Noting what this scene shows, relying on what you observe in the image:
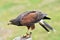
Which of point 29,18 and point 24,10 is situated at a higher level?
point 24,10

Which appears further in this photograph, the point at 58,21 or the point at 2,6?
the point at 2,6

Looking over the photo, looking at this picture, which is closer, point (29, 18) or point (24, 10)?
point (29, 18)

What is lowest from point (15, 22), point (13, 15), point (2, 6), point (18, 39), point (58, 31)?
point (18, 39)

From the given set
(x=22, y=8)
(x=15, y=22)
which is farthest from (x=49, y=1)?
(x=15, y=22)

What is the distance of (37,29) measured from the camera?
446 inches

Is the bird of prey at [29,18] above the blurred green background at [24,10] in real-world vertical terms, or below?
below

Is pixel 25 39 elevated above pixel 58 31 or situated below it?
below

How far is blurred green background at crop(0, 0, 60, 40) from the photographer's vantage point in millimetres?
10910

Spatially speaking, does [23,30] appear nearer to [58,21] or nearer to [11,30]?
[11,30]

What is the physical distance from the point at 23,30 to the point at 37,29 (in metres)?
0.55

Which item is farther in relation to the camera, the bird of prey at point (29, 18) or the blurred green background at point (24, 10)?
the blurred green background at point (24, 10)

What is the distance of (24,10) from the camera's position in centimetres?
1395

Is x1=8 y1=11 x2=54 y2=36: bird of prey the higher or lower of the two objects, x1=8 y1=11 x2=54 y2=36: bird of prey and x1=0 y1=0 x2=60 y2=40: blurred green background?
the lower

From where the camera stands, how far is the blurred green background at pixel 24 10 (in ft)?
35.8
